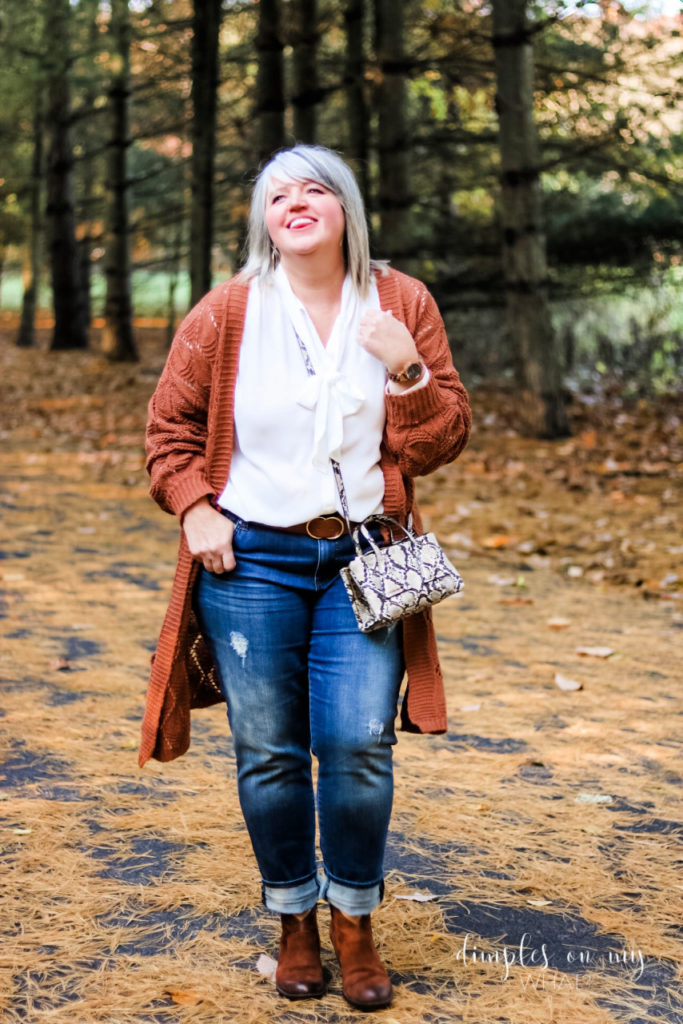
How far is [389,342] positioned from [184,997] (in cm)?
171

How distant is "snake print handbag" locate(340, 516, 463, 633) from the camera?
266 centimetres

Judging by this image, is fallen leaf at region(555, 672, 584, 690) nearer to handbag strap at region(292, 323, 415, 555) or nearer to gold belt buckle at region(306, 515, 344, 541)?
handbag strap at region(292, 323, 415, 555)

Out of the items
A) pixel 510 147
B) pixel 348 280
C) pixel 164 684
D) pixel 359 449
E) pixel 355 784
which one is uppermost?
pixel 510 147

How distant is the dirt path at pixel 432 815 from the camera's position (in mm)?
2947

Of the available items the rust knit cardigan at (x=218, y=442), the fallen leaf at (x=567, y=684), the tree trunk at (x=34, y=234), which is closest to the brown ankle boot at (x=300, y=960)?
the rust knit cardigan at (x=218, y=442)

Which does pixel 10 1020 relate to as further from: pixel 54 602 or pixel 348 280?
pixel 54 602

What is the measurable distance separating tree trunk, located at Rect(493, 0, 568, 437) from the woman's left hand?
10397mm

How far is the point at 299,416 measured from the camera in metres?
2.75

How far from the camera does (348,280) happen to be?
288 cm

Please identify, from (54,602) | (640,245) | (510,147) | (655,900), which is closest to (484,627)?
(54,602)

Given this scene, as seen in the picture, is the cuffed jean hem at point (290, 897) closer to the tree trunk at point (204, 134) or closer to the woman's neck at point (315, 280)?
the woman's neck at point (315, 280)

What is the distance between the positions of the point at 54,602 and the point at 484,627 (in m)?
2.59

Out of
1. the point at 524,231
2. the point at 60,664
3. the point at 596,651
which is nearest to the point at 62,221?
the point at 524,231

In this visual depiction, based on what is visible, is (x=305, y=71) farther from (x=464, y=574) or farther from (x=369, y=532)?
(x=369, y=532)
